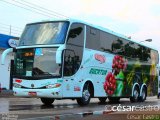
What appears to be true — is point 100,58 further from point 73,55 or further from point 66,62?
point 66,62

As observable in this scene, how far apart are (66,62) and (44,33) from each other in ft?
5.48

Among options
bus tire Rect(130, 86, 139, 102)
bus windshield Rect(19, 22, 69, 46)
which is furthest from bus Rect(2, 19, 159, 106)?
bus tire Rect(130, 86, 139, 102)

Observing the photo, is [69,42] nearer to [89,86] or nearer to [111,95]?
[89,86]

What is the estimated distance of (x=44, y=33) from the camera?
1938 centimetres

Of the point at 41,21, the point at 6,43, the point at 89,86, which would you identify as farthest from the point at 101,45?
the point at 6,43

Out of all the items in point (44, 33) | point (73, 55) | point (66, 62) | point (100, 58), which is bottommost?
point (66, 62)

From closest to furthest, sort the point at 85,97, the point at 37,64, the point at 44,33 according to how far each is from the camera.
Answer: the point at 37,64, the point at 44,33, the point at 85,97

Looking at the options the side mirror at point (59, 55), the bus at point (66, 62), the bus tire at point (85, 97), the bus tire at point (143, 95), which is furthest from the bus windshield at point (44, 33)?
the bus tire at point (143, 95)

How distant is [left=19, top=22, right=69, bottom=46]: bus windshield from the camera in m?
19.0

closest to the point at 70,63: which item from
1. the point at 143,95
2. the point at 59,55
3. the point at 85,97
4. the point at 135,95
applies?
the point at 59,55

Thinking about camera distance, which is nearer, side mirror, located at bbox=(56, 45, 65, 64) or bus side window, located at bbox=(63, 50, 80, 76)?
side mirror, located at bbox=(56, 45, 65, 64)

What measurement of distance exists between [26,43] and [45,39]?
0.95 metres

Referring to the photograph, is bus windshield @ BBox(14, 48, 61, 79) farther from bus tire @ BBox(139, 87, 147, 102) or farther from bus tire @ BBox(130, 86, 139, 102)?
bus tire @ BBox(139, 87, 147, 102)

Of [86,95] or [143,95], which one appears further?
[143,95]
